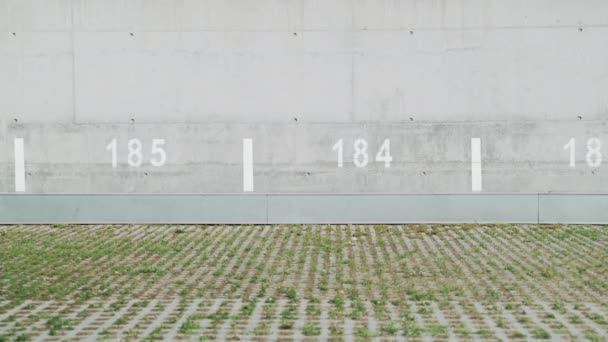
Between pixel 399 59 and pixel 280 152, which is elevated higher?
pixel 399 59

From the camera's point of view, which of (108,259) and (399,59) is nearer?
(108,259)

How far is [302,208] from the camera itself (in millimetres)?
17375

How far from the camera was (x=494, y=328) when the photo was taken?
8.45 metres

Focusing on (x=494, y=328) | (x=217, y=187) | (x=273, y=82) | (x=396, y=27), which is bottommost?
(x=494, y=328)

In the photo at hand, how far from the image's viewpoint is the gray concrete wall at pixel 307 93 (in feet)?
57.2

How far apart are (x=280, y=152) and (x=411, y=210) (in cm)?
310

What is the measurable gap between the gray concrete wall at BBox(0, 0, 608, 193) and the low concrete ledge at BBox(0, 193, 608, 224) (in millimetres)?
313

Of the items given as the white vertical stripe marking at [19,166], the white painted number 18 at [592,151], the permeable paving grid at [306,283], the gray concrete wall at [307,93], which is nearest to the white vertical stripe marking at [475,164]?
the gray concrete wall at [307,93]

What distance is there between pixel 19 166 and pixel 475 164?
10.0 meters

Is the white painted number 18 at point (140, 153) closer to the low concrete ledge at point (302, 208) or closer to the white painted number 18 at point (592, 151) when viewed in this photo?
the low concrete ledge at point (302, 208)

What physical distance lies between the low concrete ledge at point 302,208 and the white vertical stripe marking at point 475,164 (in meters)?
0.33

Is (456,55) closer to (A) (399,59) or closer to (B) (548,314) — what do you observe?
(A) (399,59)

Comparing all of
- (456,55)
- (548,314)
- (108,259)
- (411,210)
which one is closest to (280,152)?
(411,210)

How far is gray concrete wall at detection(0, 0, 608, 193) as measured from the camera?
1742cm
